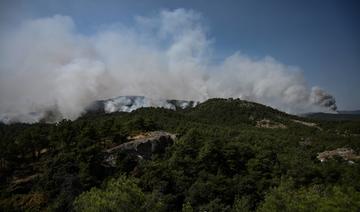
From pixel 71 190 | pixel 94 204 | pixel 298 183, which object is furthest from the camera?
pixel 298 183

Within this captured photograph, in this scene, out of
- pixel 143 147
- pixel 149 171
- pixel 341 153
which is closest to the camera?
pixel 149 171

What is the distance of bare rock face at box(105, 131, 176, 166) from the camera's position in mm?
91438

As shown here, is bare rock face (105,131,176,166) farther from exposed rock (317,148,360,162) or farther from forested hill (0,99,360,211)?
exposed rock (317,148,360,162)

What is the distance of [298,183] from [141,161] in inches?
1604

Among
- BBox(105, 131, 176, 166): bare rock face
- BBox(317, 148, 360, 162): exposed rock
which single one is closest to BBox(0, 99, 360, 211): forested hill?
BBox(105, 131, 176, 166): bare rock face

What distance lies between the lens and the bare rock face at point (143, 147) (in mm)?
91438

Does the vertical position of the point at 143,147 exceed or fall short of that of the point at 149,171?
it exceeds it

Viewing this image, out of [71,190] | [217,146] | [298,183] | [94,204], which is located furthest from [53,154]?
[298,183]

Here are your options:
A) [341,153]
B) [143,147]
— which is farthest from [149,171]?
[341,153]

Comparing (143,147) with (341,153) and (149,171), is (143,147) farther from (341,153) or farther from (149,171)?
(341,153)

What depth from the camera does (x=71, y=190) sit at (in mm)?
73500

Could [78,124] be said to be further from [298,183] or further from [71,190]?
[298,183]

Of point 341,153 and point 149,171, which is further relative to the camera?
point 341,153

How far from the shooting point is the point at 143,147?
3789 inches
